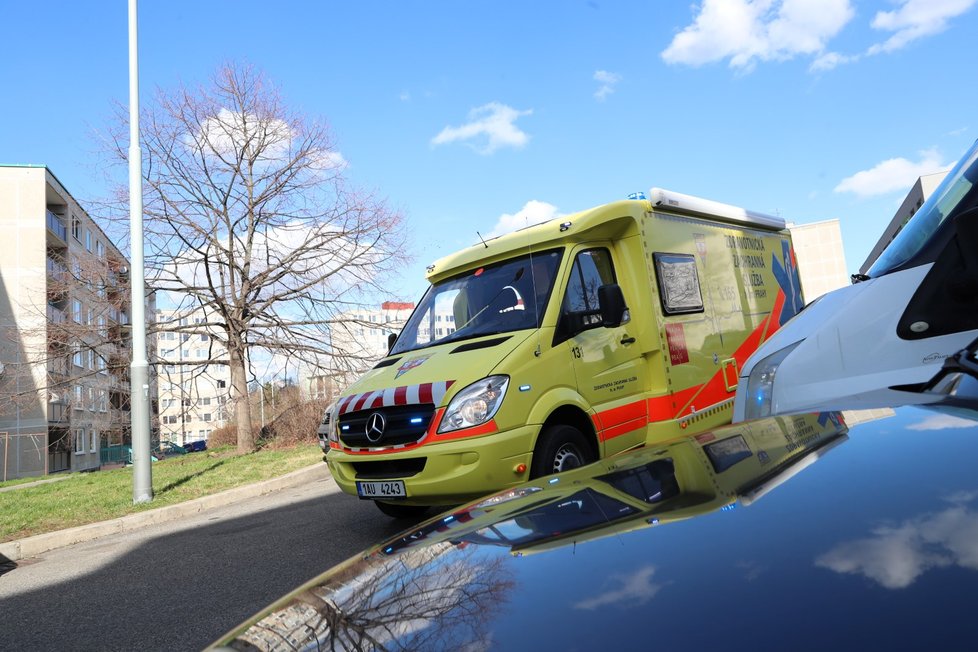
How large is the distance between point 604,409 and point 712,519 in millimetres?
4137

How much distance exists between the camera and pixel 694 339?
648 cm

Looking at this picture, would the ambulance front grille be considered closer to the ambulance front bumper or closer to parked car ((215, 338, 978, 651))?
the ambulance front bumper

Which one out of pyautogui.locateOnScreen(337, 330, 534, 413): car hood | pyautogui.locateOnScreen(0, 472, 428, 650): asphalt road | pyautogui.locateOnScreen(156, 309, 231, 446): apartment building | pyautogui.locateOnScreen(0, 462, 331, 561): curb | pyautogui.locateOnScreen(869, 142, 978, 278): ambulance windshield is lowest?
pyautogui.locateOnScreen(0, 472, 428, 650): asphalt road

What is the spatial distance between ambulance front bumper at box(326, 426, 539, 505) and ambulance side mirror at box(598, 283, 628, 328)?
47.3 inches

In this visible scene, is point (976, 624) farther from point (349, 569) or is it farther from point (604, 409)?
point (604, 409)

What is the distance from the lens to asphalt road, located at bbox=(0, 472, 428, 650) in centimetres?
397

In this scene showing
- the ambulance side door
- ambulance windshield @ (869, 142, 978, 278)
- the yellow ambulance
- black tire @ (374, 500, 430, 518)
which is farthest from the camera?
black tire @ (374, 500, 430, 518)

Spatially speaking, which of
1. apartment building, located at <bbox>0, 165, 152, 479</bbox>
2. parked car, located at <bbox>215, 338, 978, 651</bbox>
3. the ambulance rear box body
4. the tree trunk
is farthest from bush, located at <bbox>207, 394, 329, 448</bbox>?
parked car, located at <bbox>215, 338, 978, 651</bbox>

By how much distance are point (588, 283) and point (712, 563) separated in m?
4.69

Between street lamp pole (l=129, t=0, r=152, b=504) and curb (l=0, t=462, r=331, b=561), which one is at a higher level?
street lamp pole (l=129, t=0, r=152, b=504)

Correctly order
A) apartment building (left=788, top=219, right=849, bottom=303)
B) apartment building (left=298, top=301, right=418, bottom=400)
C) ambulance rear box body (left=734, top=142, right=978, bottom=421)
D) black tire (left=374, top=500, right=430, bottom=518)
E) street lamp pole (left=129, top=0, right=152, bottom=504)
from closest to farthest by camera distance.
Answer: ambulance rear box body (left=734, top=142, right=978, bottom=421) < black tire (left=374, top=500, right=430, bottom=518) < street lamp pole (left=129, top=0, right=152, bottom=504) < apartment building (left=298, top=301, right=418, bottom=400) < apartment building (left=788, top=219, right=849, bottom=303)

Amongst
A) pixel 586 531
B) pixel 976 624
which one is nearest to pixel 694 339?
pixel 586 531

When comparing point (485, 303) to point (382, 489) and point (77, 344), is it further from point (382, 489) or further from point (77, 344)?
point (77, 344)

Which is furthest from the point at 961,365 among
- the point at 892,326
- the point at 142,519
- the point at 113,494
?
the point at 113,494
